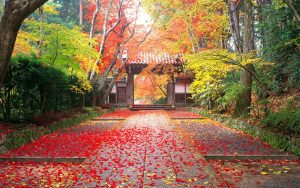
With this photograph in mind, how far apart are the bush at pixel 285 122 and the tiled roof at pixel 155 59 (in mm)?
16963

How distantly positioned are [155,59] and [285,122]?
1922cm

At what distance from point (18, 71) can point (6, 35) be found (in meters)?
6.09

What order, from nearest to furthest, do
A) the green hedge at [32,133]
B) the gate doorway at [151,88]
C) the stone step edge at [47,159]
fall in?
the stone step edge at [47,159]
the green hedge at [32,133]
the gate doorway at [151,88]

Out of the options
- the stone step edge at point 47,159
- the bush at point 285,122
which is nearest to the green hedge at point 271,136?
the bush at point 285,122

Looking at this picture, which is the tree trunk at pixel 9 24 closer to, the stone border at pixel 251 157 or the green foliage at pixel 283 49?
the stone border at pixel 251 157

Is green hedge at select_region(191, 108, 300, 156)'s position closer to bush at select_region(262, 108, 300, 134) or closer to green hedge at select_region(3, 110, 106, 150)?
bush at select_region(262, 108, 300, 134)

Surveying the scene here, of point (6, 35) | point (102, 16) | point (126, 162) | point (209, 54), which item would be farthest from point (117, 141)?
point (102, 16)

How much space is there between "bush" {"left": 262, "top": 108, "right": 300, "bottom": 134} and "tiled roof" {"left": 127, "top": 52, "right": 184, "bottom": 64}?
16963mm

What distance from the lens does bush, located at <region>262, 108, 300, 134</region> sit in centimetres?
787

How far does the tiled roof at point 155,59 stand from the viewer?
2620 cm

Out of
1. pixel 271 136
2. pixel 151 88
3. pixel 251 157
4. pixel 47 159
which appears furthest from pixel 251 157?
pixel 151 88

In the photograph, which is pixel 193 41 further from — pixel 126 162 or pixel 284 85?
pixel 126 162

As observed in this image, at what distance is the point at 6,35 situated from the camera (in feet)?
15.5

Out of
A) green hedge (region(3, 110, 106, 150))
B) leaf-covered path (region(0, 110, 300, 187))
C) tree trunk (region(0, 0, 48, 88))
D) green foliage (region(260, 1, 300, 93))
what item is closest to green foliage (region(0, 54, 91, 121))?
green hedge (region(3, 110, 106, 150))
